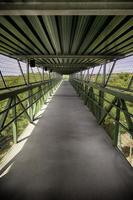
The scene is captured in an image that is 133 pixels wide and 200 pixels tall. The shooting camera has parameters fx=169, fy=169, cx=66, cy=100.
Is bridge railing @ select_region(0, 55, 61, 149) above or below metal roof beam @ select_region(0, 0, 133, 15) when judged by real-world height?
below

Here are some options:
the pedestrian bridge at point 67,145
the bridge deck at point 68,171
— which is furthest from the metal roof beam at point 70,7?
the bridge deck at point 68,171

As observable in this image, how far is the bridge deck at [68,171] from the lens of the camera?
180 cm

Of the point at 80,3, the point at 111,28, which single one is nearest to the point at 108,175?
the point at 80,3

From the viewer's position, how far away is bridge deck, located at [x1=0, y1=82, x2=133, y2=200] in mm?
1802

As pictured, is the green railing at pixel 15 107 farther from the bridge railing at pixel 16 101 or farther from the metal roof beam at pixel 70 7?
the metal roof beam at pixel 70 7

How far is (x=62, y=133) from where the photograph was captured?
3.64 meters

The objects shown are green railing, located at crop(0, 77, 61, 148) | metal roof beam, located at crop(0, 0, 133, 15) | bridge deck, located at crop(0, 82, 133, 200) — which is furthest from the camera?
green railing, located at crop(0, 77, 61, 148)

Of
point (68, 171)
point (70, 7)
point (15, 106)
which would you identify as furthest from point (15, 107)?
point (70, 7)

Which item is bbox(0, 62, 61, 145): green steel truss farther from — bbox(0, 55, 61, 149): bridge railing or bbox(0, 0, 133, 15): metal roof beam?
bbox(0, 0, 133, 15): metal roof beam

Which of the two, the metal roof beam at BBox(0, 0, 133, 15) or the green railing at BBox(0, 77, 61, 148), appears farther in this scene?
the green railing at BBox(0, 77, 61, 148)

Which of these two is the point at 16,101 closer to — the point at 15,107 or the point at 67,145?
the point at 15,107

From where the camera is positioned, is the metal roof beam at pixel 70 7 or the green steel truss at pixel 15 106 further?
the green steel truss at pixel 15 106

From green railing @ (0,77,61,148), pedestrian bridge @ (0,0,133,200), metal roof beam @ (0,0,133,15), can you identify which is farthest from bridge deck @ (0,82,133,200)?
metal roof beam @ (0,0,133,15)

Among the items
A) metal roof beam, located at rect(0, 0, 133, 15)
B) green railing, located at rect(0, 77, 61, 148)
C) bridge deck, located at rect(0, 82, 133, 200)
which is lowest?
bridge deck, located at rect(0, 82, 133, 200)
